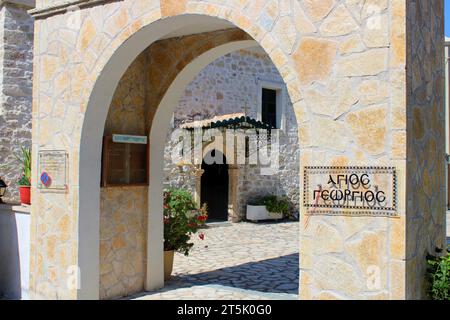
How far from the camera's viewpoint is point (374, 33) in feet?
11.5

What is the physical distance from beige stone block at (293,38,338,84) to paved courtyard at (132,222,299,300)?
10.1ft

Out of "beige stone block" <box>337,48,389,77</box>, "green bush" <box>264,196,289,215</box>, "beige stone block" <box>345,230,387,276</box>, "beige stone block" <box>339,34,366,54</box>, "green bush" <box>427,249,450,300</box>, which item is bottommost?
"green bush" <box>264,196,289,215</box>

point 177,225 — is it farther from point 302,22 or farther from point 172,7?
point 302,22

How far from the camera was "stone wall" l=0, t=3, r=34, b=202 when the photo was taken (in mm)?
9625

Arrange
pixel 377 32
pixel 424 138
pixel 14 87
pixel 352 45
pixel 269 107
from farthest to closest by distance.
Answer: pixel 269 107 < pixel 14 87 < pixel 424 138 < pixel 352 45 < pixel 377 32

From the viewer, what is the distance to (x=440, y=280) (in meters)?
3.75

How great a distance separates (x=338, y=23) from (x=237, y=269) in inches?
191

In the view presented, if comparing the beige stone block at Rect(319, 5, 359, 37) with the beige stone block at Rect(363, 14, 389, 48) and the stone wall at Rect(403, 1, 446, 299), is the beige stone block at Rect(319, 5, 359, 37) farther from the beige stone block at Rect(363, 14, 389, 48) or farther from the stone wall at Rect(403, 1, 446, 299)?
the stone wall at Rect(403, 1, 446, 299)

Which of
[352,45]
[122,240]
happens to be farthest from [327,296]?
[122,240]

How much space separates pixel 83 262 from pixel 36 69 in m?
2.18

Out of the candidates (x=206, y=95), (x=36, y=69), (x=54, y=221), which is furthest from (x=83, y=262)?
(x=206, y=95)

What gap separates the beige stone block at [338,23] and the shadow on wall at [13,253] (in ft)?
13.3

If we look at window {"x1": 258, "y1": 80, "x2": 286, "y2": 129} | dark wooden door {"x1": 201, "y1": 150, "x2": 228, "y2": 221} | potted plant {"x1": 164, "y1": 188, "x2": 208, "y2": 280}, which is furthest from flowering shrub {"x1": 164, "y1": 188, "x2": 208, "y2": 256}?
window {"x1": 258, "y1": 80, "x2": 286, "y2": 129}

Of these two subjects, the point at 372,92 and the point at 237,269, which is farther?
the point at 237,269
